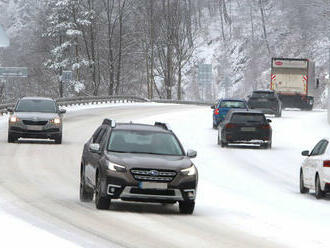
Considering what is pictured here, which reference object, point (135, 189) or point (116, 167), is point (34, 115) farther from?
point (135, 189)

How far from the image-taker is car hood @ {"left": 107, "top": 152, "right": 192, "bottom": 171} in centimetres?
1487

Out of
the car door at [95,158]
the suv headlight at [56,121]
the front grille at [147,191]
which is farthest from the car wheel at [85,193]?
the suv headlight at [56,121]

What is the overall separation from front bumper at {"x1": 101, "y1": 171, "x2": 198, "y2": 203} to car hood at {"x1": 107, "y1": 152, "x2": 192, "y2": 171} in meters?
0.17

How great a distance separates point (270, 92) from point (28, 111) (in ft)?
80.0

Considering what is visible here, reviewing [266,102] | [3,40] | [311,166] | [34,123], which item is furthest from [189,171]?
[266,102]

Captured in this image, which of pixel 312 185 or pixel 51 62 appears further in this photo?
pixel 51 62

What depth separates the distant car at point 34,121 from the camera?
108ft

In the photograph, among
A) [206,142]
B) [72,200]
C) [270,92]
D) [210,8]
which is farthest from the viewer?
[210,8]

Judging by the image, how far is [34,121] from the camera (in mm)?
33031

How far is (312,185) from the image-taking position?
20719 millimetres

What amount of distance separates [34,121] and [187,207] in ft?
59.3

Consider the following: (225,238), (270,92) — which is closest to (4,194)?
(225,238)

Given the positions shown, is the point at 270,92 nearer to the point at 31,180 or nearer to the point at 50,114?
the point at 50,114

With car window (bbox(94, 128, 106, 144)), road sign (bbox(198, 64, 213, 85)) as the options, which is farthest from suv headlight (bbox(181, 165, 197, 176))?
road sign (bbox(198, 64, 213, 85))
